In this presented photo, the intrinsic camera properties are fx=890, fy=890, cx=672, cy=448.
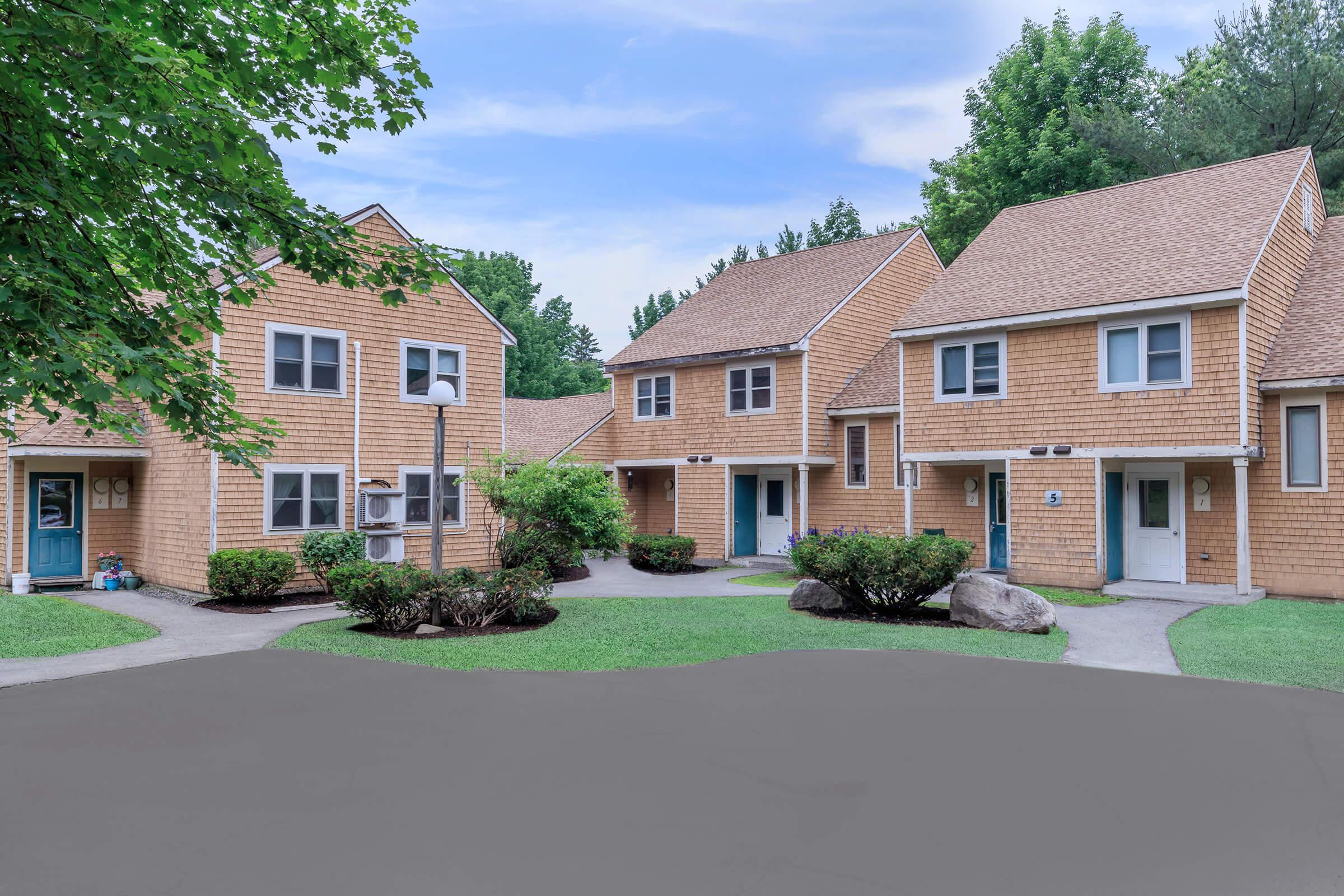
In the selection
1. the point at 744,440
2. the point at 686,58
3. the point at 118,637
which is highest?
the point at 686,58

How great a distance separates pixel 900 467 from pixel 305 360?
510 inches

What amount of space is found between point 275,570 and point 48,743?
8.49 meters

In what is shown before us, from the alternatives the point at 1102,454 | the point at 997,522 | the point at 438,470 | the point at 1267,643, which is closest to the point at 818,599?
the point at 1267,643

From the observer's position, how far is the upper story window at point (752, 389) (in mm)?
22109

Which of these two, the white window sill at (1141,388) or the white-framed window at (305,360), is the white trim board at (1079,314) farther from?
the white-framed window at (305,360)

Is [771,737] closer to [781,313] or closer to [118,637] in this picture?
[118,637]

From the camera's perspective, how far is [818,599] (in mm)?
13867

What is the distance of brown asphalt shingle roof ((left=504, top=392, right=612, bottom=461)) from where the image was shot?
2498 centimetres

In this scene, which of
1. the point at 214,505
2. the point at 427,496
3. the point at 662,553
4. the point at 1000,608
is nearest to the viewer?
the point at 1000,608

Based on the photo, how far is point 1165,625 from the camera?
40.9ft

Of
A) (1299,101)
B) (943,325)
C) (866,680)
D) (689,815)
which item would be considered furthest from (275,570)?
(1299,101)

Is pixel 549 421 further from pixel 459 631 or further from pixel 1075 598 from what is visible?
pixel 1075 598

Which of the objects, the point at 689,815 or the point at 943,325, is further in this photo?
the point at 943,325

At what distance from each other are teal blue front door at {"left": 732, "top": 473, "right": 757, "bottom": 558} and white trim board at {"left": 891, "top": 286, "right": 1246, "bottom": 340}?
6175 mm
